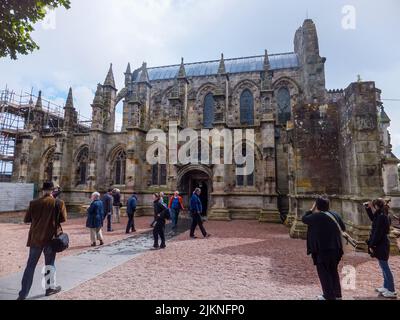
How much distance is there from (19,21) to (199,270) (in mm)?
6867

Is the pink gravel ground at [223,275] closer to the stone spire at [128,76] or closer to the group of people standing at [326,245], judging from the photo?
the group of people standing at [326,245]

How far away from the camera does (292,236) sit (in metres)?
8.98

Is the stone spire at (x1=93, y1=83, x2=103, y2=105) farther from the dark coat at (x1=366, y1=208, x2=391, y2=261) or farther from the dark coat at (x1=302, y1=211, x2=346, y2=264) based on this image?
the dark coat at (x1=366, y1=208, x2=391, y2=261)

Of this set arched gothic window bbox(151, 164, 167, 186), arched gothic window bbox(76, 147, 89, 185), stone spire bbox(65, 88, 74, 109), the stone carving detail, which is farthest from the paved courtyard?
stone spire bbox(65, 88, 74, 109)

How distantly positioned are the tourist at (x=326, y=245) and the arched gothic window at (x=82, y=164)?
769 inches

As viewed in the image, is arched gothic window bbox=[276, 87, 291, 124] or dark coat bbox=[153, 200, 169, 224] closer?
dark coat bbox=[153, 200, 169, 224]

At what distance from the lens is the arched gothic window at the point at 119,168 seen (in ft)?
60.0

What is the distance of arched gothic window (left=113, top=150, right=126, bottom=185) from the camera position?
18.3m

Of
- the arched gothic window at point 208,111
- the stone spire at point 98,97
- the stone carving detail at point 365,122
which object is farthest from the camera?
the arched gothic window at point 208,111

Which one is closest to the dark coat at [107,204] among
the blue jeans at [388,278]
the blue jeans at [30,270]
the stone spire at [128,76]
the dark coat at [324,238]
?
the blue jeans at [30,270]

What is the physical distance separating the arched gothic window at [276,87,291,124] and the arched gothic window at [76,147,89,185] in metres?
17.8

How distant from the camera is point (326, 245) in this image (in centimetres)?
329
